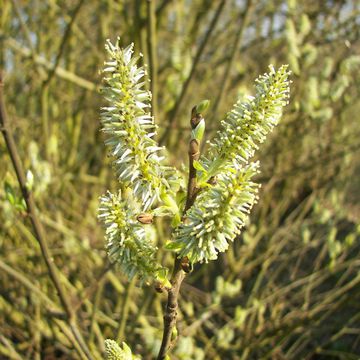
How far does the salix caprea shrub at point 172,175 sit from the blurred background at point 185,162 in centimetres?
98

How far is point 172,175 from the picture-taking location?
870 millimetres

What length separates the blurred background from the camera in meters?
2.36

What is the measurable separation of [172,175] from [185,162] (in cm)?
229

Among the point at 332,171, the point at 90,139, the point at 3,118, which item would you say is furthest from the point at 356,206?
the point at 3,118

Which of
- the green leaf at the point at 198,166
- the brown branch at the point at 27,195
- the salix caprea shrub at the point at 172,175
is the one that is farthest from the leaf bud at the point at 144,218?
the brown branch at the point at 27,195

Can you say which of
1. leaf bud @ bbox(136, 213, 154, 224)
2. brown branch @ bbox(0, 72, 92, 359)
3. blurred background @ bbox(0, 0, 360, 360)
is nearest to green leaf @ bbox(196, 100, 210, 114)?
leaf bud @ bbox(136, 213, 154, 224)

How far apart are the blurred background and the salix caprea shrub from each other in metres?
0.98

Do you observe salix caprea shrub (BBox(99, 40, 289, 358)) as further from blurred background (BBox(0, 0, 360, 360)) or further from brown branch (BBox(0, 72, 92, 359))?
blurred background (BBox(0, 0, 360, 360))

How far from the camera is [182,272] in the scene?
0.87 metres

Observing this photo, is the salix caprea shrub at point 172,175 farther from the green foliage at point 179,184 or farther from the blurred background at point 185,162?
the blurred background at point 185,162

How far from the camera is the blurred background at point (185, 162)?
236 cm

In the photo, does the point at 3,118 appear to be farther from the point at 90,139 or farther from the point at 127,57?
the point at 90,139

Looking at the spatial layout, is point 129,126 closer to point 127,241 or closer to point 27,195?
point 127,241

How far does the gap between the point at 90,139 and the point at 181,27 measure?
1.15 metres
